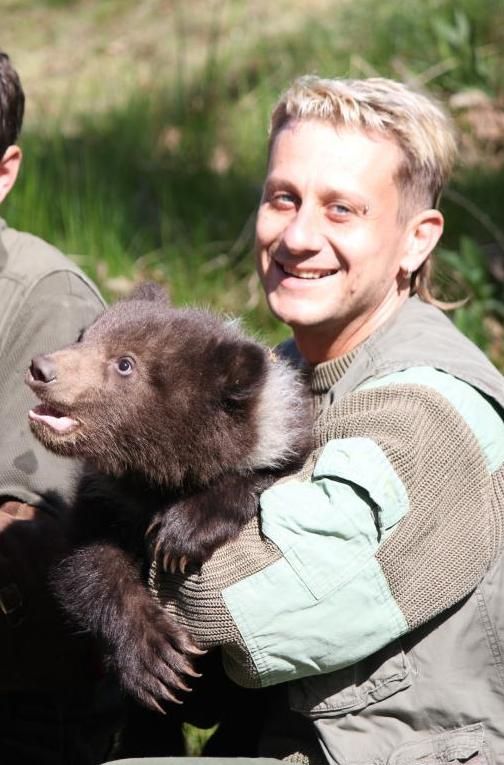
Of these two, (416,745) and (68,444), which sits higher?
(68,444)

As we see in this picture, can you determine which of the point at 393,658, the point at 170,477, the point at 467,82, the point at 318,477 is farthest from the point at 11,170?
the point at 467,82

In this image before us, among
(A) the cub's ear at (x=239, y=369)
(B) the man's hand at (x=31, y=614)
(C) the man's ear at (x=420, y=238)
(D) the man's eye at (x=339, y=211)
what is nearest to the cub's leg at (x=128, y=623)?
(B) the man's hand at (x=31, y=614)

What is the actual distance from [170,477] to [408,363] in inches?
26.3

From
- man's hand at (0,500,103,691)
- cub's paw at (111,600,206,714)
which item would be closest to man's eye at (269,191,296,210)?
man's hand at (0,500,103,691)

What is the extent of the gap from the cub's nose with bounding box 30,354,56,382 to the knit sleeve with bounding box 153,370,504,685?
0.60 metres

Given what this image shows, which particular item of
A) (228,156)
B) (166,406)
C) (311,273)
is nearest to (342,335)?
(311,273)

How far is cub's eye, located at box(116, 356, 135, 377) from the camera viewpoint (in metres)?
3.14

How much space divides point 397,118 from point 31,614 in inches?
70.8

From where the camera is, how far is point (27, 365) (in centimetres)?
373

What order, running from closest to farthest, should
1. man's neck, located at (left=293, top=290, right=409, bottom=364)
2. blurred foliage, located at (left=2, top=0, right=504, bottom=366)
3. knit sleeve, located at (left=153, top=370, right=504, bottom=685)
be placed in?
knit sleeve, located at (left=153, top=370, right=504, bottom=685), man's neck, located at (left=293, top=290, right=409, bottom=364), blurred foliage, located at (left=2, top=0, right=504, bottom=366)

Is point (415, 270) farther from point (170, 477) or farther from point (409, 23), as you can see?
point (409, 23)

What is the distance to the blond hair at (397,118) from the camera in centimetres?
350

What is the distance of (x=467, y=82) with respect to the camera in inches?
297

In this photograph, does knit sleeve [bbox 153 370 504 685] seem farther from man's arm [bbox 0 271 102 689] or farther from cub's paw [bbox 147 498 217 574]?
man's arm [bbox 0 271 102 689]
